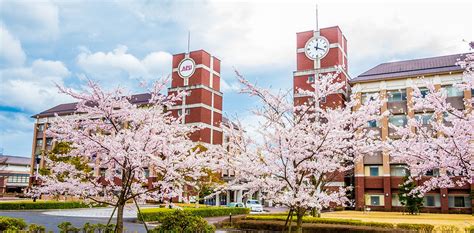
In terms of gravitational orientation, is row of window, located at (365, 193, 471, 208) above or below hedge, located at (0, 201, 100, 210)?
above

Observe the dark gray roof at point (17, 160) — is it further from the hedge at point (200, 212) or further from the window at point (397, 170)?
the window at point (397, 170)

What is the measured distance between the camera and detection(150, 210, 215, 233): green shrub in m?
13.0

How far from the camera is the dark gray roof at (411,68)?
4696cm

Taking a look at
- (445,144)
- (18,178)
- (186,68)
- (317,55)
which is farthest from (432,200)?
(18,178)

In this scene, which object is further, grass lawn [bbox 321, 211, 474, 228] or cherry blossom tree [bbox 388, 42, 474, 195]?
grass lawn [bbox 321, 211, 474, 228]

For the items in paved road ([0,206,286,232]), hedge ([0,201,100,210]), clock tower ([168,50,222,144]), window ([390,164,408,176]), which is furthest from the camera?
clock tower ([168,50,222,144])

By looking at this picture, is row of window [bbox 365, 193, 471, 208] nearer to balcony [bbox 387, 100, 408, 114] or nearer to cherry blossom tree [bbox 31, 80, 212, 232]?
balcony [bbox 387, 100, 408, 114]

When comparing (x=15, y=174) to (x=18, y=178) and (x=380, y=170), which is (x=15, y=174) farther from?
(x=380, y=170)

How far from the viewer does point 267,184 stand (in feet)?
45.3

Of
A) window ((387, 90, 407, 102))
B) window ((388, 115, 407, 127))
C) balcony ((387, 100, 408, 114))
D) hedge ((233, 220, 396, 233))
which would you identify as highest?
window ((387, 90, 407, 102))

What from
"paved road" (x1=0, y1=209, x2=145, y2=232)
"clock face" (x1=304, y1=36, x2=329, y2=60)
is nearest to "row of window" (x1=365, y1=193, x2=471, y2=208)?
"clock face" (x1=304, y1=36, x2=329, y2=60)

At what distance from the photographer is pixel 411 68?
50125mm

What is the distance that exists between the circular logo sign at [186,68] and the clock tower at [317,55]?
52.1ft

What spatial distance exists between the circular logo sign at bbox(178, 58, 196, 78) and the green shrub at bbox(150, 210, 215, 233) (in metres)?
46.5
